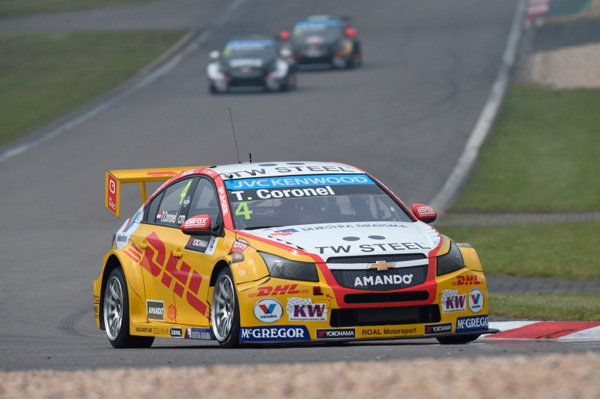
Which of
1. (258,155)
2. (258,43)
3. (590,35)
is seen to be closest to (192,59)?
Answer: (258,43)

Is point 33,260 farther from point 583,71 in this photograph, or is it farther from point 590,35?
point 590,35

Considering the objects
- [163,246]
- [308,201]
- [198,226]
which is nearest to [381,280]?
[308,201]

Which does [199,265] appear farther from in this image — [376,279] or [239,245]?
[376,279]

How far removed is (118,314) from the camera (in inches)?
400

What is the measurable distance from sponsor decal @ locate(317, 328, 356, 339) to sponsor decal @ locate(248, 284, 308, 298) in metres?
0.29

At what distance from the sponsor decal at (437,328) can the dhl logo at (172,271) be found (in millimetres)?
1653

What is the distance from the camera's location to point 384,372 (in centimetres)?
647

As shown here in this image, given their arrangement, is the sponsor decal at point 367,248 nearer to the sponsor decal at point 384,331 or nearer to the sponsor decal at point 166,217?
the sponsor decal at point 384,331

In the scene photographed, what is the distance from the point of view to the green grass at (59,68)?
32.6 metres

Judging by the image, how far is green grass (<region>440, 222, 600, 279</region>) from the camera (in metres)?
14.7

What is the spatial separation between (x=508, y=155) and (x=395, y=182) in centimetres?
379

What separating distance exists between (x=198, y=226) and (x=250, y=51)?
2670 cm

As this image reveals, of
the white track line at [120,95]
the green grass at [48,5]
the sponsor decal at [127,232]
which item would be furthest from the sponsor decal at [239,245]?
the green grass at [48,5]

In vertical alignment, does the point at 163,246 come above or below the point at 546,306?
above
